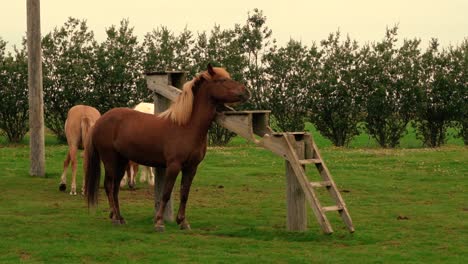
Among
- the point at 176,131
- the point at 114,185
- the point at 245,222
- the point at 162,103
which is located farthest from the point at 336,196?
the point at 114,185

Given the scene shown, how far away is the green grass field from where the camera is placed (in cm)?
977

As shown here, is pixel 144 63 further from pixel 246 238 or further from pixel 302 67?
pixel 246 238

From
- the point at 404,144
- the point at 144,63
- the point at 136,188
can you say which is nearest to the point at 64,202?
the point at 136,188

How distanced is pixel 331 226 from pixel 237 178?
701 cm

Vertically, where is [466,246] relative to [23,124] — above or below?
below

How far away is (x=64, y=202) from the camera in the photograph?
48.2 feet

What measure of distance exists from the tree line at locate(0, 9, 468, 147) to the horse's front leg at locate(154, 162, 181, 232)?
18681 mm

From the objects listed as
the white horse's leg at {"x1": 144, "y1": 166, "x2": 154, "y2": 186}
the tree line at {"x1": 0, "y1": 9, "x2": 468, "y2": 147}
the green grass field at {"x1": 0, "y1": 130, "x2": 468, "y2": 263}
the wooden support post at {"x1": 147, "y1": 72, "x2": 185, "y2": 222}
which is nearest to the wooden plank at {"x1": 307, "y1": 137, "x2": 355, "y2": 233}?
the green grass field at {"x1": 0, "y1": 130, "x2": 468, "y2": 263}

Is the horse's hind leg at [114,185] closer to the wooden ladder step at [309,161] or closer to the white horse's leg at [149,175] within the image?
the wooden ladder step at [309,161]

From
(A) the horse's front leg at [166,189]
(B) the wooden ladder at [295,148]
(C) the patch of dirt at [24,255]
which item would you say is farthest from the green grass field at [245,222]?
(B) the wooden ladder at [295,148]

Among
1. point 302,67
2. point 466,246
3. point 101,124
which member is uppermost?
point 302,67

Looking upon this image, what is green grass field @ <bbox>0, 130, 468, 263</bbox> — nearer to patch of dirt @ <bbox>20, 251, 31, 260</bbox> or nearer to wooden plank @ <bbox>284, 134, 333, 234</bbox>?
patch of dirt @ <bbox>20, 251, 31, 260</bbox>

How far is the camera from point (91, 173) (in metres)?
12.6

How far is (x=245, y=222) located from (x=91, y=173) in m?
2.34
